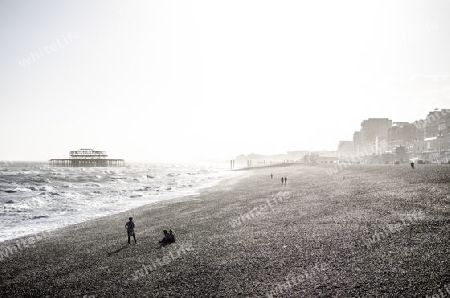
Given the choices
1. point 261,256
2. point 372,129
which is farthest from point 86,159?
point 372,129

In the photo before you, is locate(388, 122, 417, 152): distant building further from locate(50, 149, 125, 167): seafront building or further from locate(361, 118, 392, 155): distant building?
locate(50, 149, 125, 167): seafront building

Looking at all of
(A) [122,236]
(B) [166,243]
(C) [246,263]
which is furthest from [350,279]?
(A) [122,236]

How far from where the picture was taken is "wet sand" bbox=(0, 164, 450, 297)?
910cm

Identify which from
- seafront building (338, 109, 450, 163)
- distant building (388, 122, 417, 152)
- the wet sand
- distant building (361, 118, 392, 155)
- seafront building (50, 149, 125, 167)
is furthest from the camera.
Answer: distant building (361, 118, 392, 155)

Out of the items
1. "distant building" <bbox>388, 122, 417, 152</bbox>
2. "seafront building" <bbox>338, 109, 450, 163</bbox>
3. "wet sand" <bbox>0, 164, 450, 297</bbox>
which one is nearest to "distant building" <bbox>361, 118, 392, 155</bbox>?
"seafront building" <bbox>338, 109, 450, 163</bbox>

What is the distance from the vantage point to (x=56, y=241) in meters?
17.0

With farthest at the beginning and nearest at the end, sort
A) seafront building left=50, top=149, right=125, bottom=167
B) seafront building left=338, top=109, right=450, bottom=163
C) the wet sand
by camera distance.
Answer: seafront building left=50, top=149, right=125, bottom=167, seafront building left=338, top=109, right=450, bottom=163, the wet sand

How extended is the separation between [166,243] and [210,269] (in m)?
4.99

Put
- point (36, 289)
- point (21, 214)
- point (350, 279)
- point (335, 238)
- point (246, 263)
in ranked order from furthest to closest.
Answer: point (21, 214)
point (335, 238)
point (246, 263)
point (36, 289)
point (350, 279)

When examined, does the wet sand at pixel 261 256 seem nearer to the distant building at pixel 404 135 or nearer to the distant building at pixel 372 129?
the distant building at pixel 404 135

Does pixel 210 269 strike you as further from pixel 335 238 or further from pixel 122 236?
pixel 122 236

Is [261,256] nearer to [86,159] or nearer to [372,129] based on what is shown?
[86,159]

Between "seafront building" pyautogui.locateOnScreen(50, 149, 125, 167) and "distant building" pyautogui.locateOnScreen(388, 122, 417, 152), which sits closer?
"distant building" pyautogui.locateOnScreen(388, 122, 417, 152)

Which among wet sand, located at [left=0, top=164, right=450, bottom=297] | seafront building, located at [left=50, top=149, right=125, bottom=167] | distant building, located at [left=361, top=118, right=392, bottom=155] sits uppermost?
distant building, located at [left=361, top=118, right=392, bottom=155]
